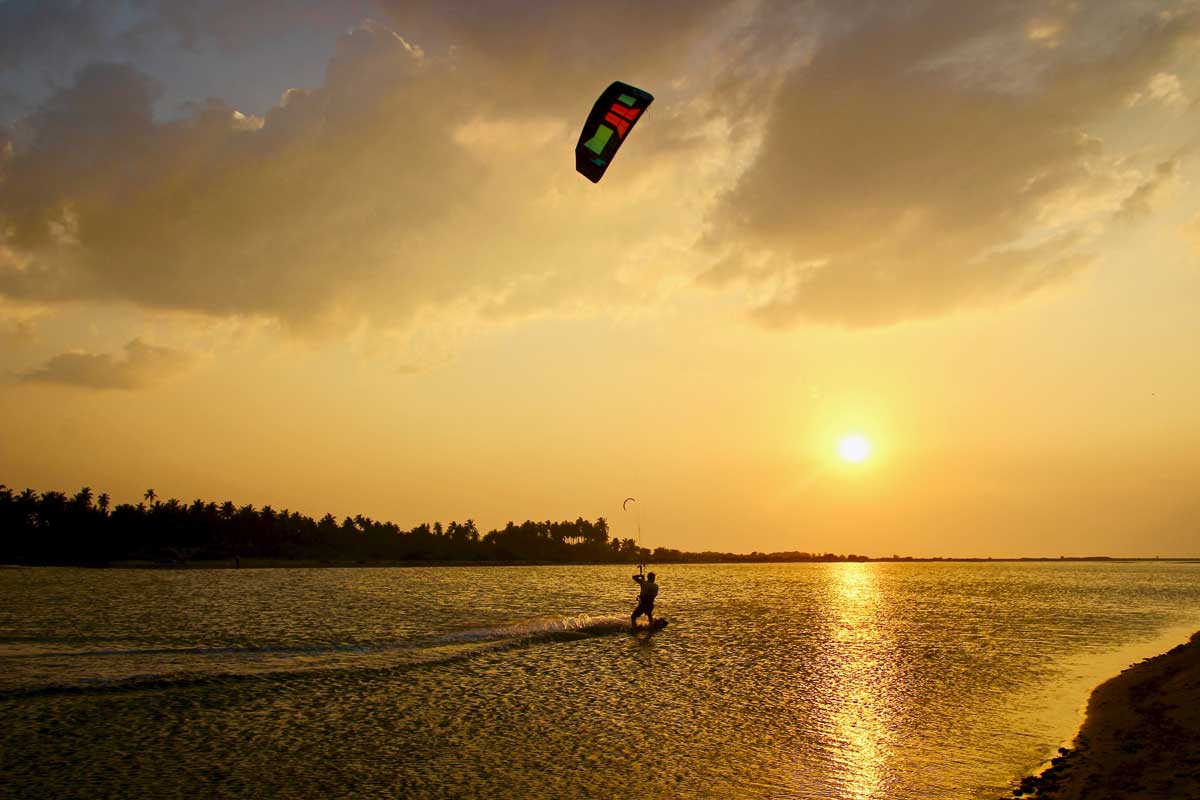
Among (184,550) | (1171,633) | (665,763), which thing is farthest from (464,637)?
(184,550)

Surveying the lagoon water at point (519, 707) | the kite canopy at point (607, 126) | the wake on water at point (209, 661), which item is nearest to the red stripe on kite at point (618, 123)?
the kite canopy at point (607, 126)

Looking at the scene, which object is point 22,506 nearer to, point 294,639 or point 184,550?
point 184,550

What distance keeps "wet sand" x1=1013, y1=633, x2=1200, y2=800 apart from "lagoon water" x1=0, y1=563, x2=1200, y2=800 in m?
0.76

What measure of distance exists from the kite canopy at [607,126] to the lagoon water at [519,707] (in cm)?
1303

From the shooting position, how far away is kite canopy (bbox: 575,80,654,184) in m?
16.4

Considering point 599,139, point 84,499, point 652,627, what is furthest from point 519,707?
point 84,499

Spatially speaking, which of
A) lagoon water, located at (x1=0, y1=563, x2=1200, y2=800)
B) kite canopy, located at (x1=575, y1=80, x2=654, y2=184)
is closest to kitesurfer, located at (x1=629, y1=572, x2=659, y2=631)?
lagoon water, located at (x1=0, y1=563, x2=1200, y2=800)

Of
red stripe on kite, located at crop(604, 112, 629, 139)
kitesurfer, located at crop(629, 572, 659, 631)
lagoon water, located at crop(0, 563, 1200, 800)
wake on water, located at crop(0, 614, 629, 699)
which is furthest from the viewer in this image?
kitesurfer, located at crop(629, 572, 659, 631)

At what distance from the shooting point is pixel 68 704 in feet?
67.8

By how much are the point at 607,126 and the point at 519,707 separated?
16.3m

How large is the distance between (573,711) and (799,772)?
7.81m

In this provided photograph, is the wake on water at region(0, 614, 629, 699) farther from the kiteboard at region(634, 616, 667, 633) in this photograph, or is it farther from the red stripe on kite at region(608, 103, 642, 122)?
the red stripe on kite at region(608, 103, 642, 122)

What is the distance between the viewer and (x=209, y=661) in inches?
1113

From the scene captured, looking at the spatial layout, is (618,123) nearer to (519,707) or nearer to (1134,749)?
(519,707)
